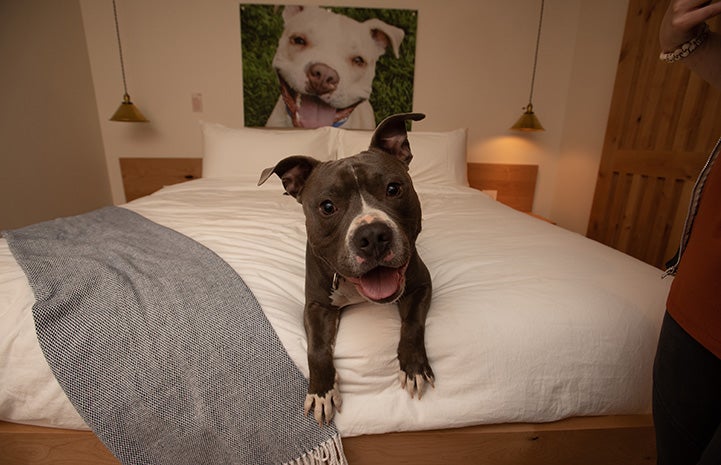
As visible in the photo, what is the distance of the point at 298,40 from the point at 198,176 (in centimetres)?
160

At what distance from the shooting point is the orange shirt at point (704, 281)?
52 centimetres

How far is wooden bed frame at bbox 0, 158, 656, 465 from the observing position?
81 centimetres

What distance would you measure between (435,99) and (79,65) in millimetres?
3192

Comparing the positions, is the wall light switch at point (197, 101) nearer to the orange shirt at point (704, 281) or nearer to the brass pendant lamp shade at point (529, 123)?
the brass pendant lamp shade at point (529, 123)

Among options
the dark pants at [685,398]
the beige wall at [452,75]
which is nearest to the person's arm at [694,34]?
the dark pants at [685,398]

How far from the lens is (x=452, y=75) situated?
3.16 metres

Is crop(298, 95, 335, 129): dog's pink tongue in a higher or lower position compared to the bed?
higher

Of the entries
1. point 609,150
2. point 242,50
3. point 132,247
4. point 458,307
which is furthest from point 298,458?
point 242,50

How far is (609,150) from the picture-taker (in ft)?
8.51

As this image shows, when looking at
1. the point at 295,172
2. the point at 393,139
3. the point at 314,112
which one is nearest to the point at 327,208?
the point at 295,172

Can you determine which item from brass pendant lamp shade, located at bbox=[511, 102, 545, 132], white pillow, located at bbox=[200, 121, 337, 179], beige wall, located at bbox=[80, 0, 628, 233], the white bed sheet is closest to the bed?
the white bed sheet

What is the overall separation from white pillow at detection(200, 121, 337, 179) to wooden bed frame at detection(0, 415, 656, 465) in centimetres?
199

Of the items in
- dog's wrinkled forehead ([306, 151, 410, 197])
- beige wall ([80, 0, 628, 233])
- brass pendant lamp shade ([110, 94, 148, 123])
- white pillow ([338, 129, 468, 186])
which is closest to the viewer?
dog's wrinkled forehead ([306, 151, 410, 197])

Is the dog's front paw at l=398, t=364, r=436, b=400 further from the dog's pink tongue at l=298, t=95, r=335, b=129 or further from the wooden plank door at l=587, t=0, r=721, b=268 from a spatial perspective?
the dog's pink tongue at l=298, t=95, r=335, b=129
